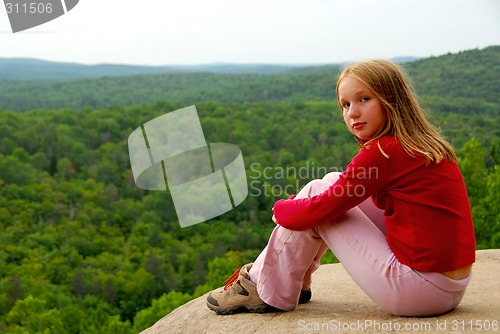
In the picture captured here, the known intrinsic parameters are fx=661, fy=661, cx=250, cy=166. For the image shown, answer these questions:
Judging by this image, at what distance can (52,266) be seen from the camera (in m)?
40.8

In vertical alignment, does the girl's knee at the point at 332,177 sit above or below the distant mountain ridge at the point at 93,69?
above

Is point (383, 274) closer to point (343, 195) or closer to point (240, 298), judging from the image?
point (343, 195)

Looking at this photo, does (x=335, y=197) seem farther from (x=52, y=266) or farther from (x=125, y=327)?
(x=52, y=266)

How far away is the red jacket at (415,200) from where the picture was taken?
107 inches

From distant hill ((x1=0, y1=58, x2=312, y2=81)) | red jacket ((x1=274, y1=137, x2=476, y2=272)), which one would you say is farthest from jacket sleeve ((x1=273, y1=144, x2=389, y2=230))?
distant hill ((x1=0, y1=58, x2=312, y2=81))

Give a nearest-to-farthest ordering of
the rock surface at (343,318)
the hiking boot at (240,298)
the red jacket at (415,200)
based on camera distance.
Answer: the red jacket at (415,200)
the rock surface at (343,318)
the hiking boot at (240,298)

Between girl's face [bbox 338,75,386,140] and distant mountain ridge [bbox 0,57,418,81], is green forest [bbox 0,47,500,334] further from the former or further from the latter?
distant mountain ridge [bbox 0,57,418,81]

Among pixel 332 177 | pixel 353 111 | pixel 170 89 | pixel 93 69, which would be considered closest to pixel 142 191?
pixel 170 89

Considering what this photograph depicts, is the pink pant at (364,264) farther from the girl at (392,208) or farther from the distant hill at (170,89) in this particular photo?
the distant hill at (170,89)

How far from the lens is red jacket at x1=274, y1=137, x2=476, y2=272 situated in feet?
8.92

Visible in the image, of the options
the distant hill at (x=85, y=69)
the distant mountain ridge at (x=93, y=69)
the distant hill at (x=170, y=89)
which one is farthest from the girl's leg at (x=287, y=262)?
the distant hill at (x=85, y=69)

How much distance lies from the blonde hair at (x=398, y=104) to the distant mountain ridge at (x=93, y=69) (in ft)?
305

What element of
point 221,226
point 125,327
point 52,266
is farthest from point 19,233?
point 125,327

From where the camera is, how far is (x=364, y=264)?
283 cm
